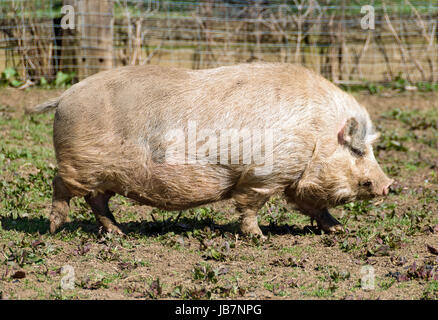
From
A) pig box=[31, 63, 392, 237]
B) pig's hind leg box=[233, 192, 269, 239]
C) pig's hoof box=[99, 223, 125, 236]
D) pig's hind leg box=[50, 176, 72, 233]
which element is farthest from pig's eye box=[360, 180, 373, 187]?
pig's hind leg box=[50, 176, 72, 233]

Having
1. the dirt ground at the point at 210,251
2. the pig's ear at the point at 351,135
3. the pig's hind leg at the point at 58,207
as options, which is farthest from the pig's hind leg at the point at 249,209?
the pig's hind leg at the point at 58,207

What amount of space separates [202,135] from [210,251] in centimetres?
87

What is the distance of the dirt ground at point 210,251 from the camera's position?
3996 millimetres

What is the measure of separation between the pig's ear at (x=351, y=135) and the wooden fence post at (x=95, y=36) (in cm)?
550

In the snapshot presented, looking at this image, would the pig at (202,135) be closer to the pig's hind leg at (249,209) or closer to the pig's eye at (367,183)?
the pig's hind leg at (249,209)

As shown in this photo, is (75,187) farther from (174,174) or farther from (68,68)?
(68,68)

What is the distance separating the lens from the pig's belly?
15.4 ft

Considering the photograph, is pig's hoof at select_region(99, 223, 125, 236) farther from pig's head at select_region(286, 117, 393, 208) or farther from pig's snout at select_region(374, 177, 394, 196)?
pig's snout at select_region(374, 177, 394, 196)

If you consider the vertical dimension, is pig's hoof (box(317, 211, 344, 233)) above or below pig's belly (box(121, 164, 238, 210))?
below

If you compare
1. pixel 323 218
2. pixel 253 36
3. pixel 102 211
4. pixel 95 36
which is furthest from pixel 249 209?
pixel 253 36

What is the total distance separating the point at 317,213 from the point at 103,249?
1.84 metres

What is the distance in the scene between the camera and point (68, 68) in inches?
386

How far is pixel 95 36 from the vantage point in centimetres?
954

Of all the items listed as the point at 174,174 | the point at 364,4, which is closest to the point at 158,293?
the point at 174,174
